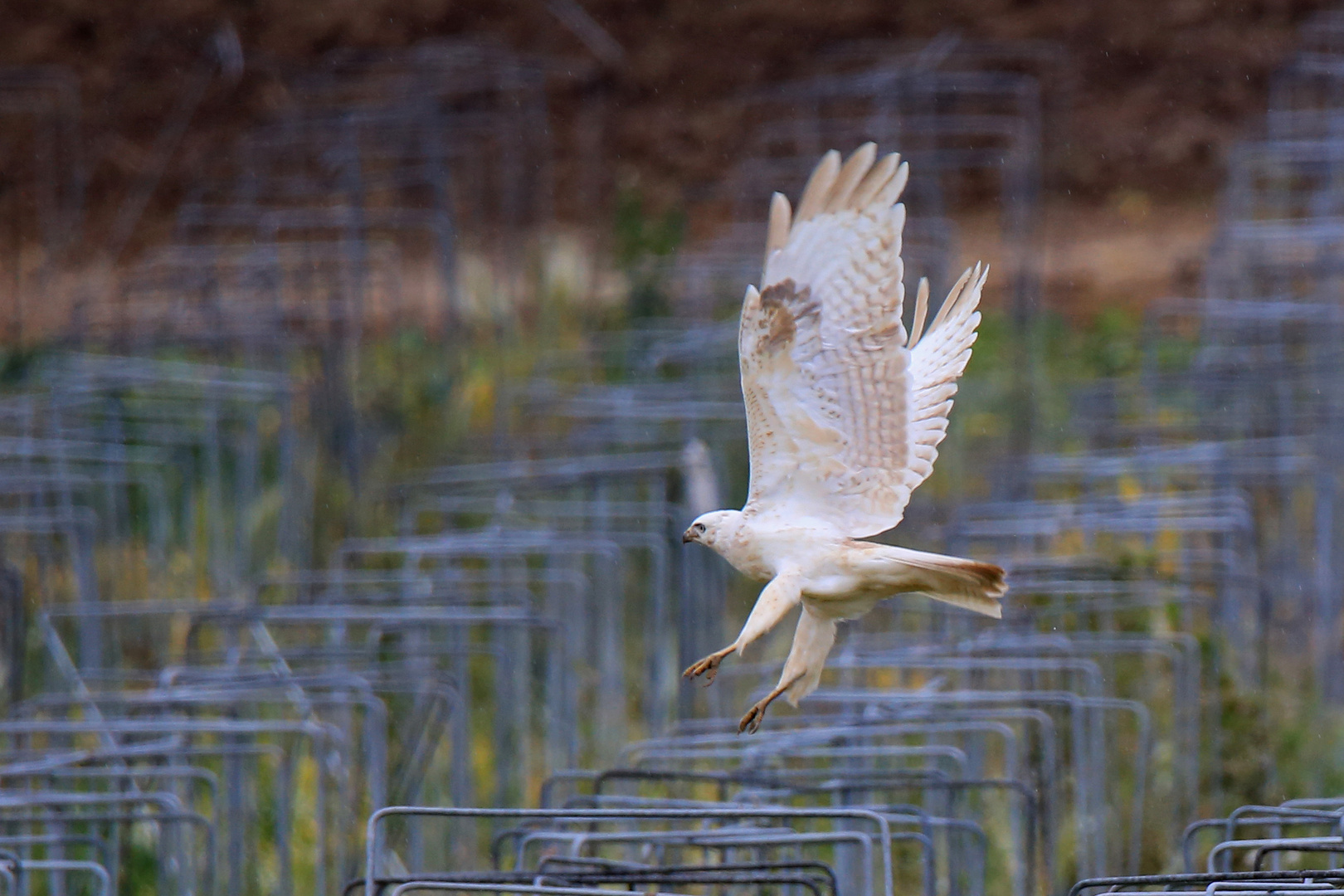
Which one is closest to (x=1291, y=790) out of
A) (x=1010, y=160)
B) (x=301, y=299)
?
(x=301, y=299)

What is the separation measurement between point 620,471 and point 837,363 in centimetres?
192

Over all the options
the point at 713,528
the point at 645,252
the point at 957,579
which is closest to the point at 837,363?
the point at 713,528

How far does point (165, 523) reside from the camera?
7895 millimetres

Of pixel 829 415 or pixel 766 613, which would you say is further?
pixel 829 415

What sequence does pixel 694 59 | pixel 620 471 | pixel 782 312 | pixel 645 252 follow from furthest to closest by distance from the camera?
pixel 694 59
pixel 645 252
pixel 620 471
pixel 782 312

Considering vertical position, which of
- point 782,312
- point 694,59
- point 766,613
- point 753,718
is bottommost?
point 753,718

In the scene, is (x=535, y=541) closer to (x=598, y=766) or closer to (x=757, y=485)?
(x=598, y=766)

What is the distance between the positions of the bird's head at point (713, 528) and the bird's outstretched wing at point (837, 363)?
0.25 ft

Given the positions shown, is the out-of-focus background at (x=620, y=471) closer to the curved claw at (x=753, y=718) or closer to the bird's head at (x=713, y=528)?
the curved claw at (x=753, y=718)

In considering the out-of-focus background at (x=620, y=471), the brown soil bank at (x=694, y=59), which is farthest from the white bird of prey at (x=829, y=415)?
the brown soil bank at (x=694, y=59)

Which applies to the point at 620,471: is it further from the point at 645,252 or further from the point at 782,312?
the point at 645,252

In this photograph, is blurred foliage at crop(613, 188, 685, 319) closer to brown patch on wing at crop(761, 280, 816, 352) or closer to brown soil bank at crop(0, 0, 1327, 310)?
brown soil bank at crop(0, 0, 1327, 310)

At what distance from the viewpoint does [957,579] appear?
4.09 m

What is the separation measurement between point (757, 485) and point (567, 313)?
8969 mm
